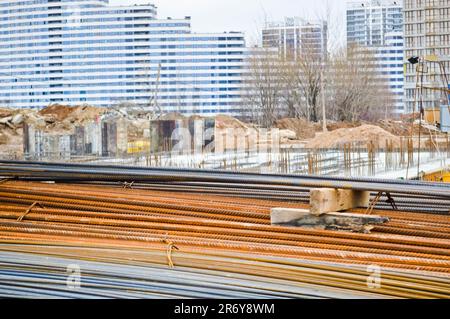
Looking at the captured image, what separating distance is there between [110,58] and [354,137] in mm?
10092

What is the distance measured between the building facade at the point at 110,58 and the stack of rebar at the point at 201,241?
18.2 metres

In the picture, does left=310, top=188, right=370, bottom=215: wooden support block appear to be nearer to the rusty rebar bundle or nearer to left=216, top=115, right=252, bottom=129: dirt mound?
the rusty rebar bundle

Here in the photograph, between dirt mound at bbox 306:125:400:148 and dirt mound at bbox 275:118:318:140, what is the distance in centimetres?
365

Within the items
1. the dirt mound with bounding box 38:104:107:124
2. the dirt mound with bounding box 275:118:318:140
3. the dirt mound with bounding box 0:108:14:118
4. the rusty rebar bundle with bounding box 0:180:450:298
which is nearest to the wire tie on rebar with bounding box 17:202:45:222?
the rusty rebar bundle with bounding box 0:180:450:298

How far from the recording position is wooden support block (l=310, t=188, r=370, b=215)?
2.97 metres

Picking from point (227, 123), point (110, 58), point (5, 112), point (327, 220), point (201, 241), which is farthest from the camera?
point (110, 58)

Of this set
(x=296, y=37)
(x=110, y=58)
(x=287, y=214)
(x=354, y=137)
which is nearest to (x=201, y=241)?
(x=287, y=214)

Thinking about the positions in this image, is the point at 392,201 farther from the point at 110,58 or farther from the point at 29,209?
the point at 110,58

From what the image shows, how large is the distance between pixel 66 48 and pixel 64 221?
20.3 m

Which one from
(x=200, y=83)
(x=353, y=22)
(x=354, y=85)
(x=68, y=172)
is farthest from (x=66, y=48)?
(x=68, y=172)

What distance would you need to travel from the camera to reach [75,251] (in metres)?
2.85

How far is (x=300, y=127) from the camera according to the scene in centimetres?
2244

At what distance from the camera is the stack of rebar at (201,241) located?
256 cm
